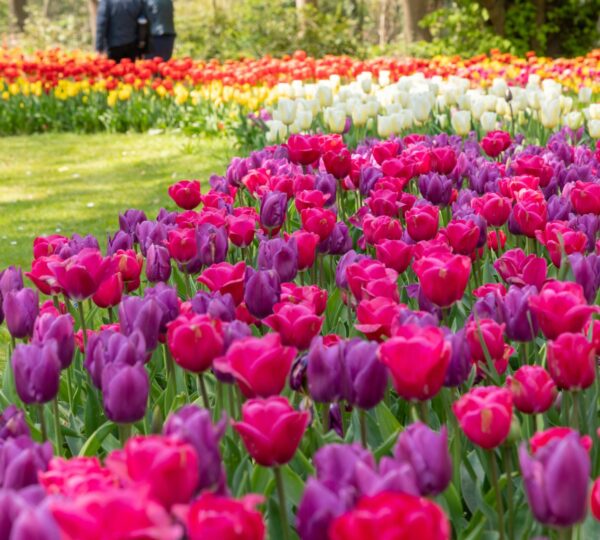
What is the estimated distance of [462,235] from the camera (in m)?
2.66

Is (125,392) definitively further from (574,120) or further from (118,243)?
(574,120)

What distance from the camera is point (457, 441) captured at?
1.81m

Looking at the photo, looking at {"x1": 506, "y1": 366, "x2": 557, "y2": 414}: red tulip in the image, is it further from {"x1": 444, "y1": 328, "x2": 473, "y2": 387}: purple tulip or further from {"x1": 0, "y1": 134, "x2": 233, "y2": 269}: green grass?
{"x1": 0, "y1": 134, "x2": 233, "y2": 269}: green grass

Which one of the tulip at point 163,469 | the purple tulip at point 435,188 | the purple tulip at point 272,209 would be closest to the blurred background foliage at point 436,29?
the purple tulip at point 435,188

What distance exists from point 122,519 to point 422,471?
48cm

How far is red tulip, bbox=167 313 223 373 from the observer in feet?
5.66

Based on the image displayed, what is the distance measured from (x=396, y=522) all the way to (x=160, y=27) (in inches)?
569

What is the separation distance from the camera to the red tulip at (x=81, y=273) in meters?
2.34

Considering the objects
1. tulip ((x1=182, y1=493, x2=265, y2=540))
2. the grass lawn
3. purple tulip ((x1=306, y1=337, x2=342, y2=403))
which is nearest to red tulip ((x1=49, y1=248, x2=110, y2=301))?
purple tulip ((x1=306, y1=337, x2=342, y2=403))

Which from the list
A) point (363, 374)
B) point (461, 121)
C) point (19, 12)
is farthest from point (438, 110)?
point (19, 12)

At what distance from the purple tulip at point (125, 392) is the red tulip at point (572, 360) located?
2.28 ft

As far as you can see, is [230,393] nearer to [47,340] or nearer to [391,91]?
[47,340]

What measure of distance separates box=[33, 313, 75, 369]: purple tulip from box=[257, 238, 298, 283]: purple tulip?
656mm

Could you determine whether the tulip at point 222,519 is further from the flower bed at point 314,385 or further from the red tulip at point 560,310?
the red tulip at point 560,310
